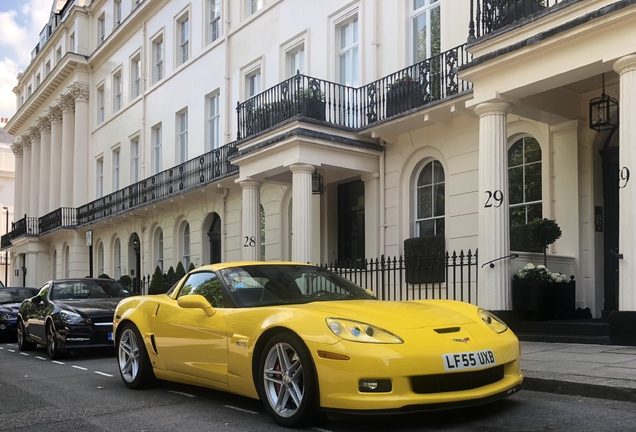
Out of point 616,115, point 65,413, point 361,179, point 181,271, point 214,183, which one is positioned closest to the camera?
point 65,413

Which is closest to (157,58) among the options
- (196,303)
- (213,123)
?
(213,123)

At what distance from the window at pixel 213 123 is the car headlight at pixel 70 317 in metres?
13.2

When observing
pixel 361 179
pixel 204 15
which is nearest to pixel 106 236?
Result: pixel 204 15

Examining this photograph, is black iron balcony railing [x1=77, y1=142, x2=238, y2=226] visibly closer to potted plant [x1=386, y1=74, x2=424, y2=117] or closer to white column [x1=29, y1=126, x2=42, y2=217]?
potted plant [x1=386, y1=74, x2=424, y2=117]

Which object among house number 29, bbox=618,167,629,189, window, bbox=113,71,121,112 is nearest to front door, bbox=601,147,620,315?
house number 29, bbox=618,167,629,189

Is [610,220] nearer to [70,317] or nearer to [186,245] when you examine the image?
[70,317]

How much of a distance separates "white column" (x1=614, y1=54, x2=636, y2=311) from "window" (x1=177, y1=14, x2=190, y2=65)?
66.2 feet

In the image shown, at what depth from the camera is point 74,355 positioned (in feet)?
40.3

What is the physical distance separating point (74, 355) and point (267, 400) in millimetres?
7693

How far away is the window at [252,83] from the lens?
2197 centimetres

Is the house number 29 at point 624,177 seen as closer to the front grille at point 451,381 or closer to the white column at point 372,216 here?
the front grille at point 451,381

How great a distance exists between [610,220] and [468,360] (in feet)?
27.0

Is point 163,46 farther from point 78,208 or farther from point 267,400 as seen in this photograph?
point 267,400

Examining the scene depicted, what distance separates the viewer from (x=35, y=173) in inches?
1812
